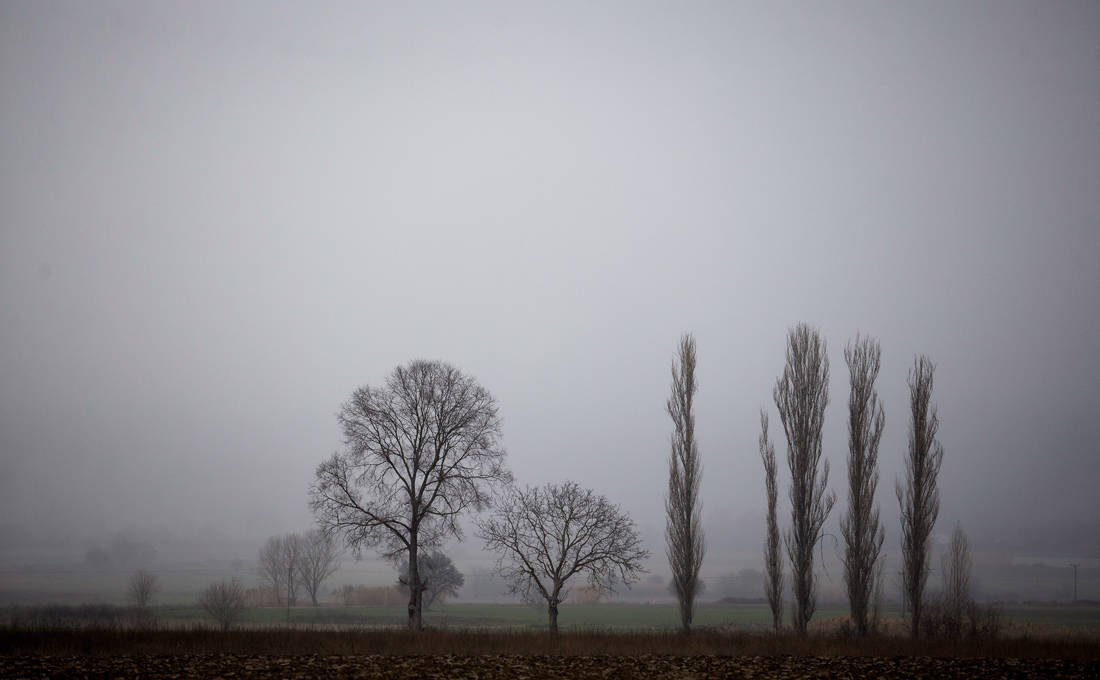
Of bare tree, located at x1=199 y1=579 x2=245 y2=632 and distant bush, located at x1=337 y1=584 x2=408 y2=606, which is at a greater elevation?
bare tree, located at x1=199 y1=579 x2=245 y2=632

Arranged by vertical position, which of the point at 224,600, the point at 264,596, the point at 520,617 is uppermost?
the point at 224,600

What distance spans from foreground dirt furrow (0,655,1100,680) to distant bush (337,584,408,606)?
59765 millimetres

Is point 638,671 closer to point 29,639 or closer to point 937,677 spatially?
point 937,677

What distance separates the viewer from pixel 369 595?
257 ft

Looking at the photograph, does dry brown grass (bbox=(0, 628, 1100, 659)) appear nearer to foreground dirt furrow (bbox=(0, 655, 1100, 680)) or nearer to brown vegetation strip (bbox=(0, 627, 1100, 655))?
brown vegetation strip (bbox=(0, 627, 1100, 655))

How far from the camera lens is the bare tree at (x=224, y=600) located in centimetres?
4698

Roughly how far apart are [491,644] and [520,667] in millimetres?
5253

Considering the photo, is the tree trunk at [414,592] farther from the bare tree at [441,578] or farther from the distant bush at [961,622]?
the bare tree at [441,578]

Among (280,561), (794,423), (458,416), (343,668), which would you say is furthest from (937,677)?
(280,561)

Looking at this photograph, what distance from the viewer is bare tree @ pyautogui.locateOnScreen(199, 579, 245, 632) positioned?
47.0m

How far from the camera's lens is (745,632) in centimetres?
2852

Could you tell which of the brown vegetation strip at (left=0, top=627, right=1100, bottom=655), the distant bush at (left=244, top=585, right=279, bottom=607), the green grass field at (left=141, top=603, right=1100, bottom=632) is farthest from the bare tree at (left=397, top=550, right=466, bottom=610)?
the brown vegetation strip at (left=0, top=627, right=1100, bottom=655)

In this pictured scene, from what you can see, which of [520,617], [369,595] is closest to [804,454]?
[520,617]

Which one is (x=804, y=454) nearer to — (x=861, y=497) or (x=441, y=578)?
(x=861, y=497)
